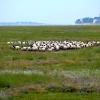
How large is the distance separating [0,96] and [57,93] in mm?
2523

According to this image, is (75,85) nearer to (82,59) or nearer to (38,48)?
(82,59)

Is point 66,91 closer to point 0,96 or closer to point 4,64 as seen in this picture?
point 0,96

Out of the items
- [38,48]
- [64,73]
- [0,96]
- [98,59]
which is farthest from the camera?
[38,48]

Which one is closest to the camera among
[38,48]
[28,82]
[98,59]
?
[28,82]

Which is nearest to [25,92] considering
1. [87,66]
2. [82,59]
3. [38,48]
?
[87,66]

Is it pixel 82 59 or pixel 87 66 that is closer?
pixel 87 66

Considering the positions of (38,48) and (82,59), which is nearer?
(82,59)

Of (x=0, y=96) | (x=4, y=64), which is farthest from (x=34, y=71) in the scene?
(x=0, y=96)

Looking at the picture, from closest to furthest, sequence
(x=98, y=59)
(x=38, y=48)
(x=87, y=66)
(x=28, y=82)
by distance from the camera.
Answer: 1. (x=28, y=82)
2. (x=87, y=66)
3. (x=98, y=59)
4. (x=38, y=48)

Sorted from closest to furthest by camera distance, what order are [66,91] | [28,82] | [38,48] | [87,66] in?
[66,91]
[28,82]
[87,66]
[38,48]

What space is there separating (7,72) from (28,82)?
114 inches

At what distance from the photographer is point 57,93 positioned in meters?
14.4

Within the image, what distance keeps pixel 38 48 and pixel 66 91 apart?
1660cm

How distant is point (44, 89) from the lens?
49.1ft
